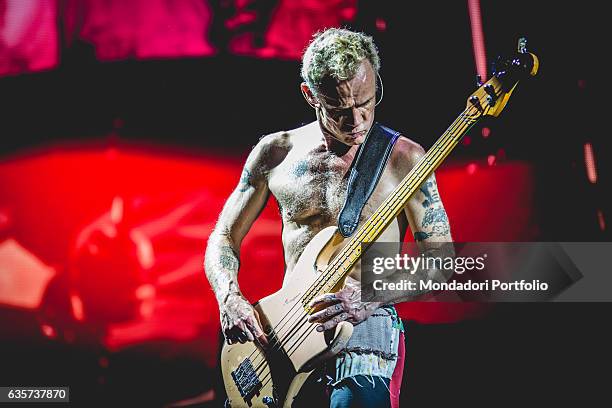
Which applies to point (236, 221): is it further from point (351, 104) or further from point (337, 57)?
point (337, 57)

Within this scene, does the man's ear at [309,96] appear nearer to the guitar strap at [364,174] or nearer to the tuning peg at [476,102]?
the guitar strap at [364,174]

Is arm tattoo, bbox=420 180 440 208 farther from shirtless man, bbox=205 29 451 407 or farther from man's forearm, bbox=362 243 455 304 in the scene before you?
man's forearm, bbox=362 243 455 304

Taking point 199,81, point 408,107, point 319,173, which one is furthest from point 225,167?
point 408,107

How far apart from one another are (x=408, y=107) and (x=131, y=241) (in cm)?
150

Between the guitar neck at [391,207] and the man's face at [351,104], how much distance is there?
0.31 meters

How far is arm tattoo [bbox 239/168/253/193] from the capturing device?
3180 millimetres

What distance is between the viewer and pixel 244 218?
3172 mm

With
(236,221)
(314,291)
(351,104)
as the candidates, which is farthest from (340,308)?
(351,104)

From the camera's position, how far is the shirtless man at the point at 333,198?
278 centimetres

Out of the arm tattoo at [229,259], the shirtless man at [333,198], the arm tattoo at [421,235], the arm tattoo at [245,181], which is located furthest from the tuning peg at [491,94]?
the arm tattoo at [229,259]

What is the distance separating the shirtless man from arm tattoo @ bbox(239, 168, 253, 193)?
0.06ft

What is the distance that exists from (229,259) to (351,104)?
2.72 feet

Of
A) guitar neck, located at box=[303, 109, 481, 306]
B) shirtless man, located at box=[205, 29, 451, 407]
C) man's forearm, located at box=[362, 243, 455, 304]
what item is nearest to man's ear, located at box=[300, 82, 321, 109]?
shirtless man, located at box=[205, 29, 451, 407]

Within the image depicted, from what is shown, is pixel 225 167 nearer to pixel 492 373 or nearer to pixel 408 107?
pixel 408 107
